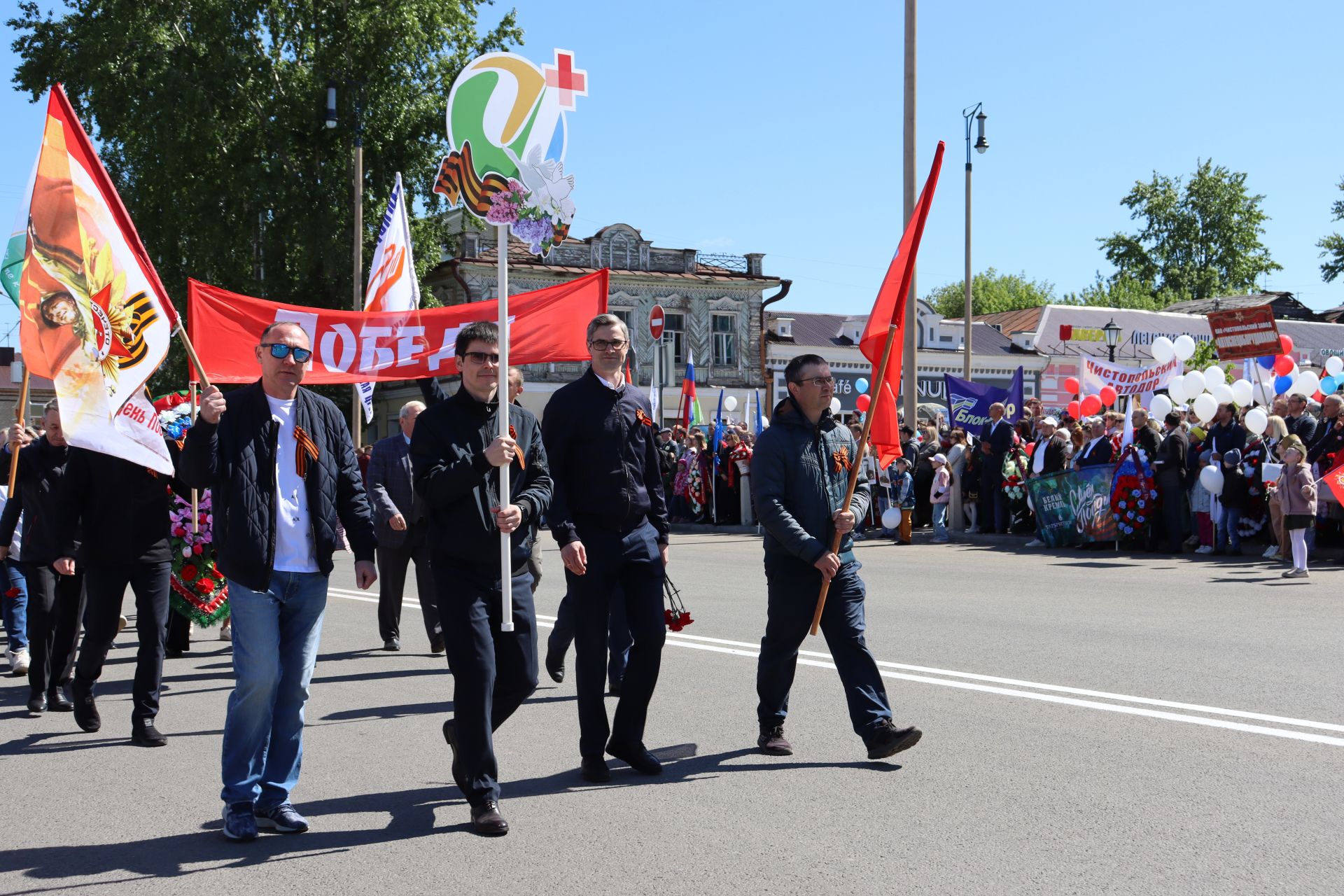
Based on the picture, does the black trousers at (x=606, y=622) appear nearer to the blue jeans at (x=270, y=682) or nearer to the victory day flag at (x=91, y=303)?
the blue jeans at (x=270, y=682)

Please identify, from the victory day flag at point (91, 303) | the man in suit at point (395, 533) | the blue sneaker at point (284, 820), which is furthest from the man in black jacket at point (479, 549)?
the man in suit at point (395, 533)

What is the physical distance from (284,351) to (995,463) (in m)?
16.4

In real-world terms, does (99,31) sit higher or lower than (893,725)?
higher

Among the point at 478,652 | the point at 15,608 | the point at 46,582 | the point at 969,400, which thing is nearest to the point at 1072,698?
the point at 478,652

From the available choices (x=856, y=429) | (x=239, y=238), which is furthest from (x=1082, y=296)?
(x=856, y=429)

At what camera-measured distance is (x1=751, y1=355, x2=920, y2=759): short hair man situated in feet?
20.8

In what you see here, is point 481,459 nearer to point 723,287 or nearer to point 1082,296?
point 723,287

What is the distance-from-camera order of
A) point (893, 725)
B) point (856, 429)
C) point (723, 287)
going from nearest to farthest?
point (893, 725)
point (856, 429)
point (723, 287)

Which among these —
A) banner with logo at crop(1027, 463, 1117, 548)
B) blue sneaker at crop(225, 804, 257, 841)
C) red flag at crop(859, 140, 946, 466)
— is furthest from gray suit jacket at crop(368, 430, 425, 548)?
banner with logo at crop(1027, 463, 1117, 548)

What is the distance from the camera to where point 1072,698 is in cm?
759

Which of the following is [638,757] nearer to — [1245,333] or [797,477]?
[797,477]

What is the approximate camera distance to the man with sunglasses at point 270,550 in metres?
5.22

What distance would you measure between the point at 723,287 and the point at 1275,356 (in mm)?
38102

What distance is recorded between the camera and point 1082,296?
9444 cm
